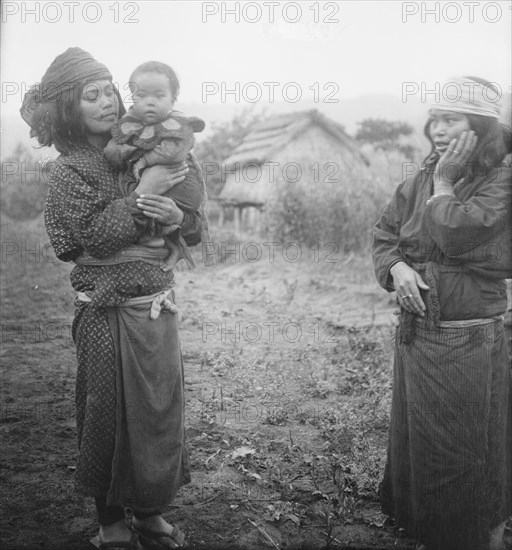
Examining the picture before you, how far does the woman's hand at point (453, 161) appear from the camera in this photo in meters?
2.08

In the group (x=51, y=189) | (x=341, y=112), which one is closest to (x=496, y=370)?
(x=51, y=189)

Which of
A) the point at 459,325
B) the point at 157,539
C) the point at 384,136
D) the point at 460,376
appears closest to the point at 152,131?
the point at 459,325

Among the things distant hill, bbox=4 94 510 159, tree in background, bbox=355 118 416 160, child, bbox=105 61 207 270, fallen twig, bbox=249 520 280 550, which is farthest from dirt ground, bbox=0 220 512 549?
tree in background, bbox=355 118 416 160

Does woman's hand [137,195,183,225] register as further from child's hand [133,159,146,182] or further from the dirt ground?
the dirt ground

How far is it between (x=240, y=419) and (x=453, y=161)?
204 centimetres

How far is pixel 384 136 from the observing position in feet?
48.8

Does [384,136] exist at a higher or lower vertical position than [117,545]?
higher

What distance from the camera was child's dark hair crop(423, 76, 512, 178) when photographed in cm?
211

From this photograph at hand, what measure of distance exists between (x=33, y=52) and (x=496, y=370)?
2.65 metres

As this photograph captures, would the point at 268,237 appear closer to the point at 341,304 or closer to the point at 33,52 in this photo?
the point at 341,304

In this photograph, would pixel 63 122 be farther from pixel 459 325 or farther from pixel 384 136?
pixel 384 136

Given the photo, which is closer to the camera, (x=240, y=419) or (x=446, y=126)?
(x=446, y=126)

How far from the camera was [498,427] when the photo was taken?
7.28ft

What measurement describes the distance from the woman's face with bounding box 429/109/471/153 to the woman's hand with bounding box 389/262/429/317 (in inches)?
20.0
